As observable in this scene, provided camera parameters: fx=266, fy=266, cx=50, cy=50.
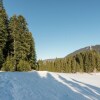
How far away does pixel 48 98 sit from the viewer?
22531 millimetres

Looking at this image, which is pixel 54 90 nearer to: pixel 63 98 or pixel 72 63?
pixel 63 98

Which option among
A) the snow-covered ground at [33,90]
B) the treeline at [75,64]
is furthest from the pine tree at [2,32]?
the treeline at [75,64]

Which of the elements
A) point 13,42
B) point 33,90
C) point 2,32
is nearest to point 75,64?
point 13,42

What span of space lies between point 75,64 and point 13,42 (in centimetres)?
5472

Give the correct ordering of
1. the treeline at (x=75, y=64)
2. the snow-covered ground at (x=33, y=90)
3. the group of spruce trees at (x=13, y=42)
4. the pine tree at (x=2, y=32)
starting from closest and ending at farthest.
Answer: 1. the snow-covered ground at (x=33, y=90)
2. the pine tree at (x=2, y=32)
3. the group of spruce trees at (x=13, y=42)
4. the treeline at (x=75, y=64)

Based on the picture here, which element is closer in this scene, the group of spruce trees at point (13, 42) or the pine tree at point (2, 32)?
the pine tree at point (2, 32)

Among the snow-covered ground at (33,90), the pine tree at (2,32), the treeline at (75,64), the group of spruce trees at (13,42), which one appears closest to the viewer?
the snow-covered ground at (33,90)

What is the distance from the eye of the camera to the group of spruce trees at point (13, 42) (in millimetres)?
58531

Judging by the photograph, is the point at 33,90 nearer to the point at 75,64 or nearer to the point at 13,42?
the point at 13,42

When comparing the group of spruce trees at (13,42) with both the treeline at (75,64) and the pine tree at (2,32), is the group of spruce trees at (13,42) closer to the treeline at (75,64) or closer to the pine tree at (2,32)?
the pine tree at (2,32)

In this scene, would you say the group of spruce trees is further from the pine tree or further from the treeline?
the treeline

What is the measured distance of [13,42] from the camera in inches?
2511

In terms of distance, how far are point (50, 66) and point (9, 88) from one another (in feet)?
295

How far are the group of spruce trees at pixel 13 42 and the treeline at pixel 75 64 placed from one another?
42913 mm
